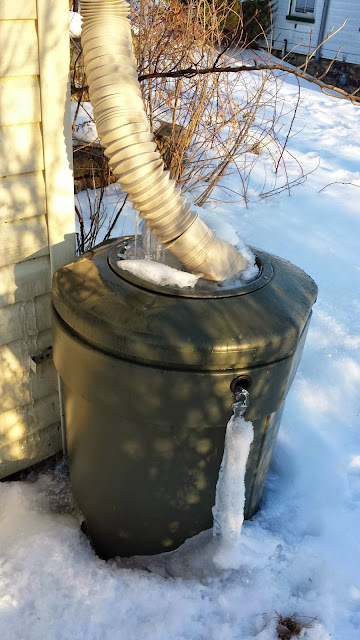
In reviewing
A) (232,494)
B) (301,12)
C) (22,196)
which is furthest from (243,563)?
(301,12)

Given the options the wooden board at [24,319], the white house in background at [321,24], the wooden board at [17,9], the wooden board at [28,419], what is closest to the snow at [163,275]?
the wooden board at [24,319]

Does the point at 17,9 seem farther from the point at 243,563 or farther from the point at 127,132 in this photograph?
the point at 243,563

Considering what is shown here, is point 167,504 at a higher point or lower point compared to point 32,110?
lower

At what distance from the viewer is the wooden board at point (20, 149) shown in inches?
74.9

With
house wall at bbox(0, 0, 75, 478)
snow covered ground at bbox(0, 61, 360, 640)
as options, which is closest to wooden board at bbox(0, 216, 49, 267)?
house wall at bbox(0, 0, 75, 478)

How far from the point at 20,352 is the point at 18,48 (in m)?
1.14

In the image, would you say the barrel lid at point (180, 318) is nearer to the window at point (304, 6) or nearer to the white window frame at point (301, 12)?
the white window frame at point (301, 12)

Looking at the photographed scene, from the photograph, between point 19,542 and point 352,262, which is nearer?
point 19,542

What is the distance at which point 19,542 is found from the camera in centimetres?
213

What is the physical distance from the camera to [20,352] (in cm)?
232

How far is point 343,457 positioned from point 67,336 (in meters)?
1.48

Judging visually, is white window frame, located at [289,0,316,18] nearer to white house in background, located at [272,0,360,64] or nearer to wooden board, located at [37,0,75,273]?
white house in background, located at [272,0,360,64]

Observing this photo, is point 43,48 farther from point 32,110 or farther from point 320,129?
point 320,129

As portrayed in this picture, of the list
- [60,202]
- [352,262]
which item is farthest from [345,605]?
[352,262]
